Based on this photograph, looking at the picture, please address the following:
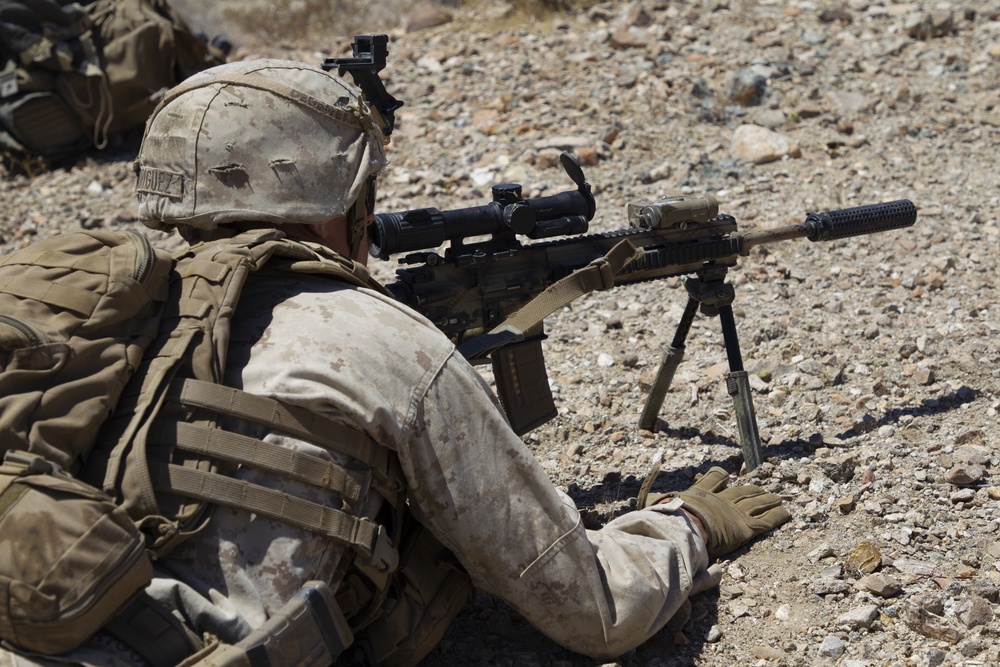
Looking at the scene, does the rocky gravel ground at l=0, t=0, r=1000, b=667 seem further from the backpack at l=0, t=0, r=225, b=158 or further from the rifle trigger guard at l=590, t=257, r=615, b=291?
the rifle trigger guard at l=590, t=257, r=615, b=291

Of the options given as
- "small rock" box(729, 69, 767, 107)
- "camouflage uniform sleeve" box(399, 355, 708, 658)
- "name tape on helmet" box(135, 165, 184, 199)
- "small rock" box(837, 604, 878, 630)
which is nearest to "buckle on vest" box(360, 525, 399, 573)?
"camouflage uniform sleeve" box(399, 355, 708, 658)

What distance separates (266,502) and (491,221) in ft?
5.71

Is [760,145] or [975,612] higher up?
[760,145]

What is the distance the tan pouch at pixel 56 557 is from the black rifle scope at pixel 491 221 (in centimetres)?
171

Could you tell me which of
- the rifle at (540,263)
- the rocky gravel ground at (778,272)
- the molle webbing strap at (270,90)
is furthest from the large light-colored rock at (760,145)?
the molle webbing strap at (270,90)

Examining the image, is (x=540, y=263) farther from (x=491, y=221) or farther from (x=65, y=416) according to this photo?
→ (x=65, y=416)

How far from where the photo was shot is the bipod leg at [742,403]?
162 inches

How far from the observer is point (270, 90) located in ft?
8.81

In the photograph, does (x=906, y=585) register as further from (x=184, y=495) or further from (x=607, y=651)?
(x=184, y=495)

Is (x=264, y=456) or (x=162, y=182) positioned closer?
(x=264, y=456)

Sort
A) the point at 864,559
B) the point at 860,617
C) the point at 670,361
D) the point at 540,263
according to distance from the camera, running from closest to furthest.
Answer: the point at 860,617 < the point at 864,559 < the point at 540,263 < the point at 670,361

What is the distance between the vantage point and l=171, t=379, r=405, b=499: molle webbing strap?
2.22 meters

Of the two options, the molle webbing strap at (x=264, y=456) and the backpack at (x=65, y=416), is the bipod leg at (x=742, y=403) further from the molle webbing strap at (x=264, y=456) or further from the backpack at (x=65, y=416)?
the backpack at (x=65, y=416)

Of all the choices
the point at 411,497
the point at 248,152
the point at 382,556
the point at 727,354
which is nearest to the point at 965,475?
the point at 727,354
